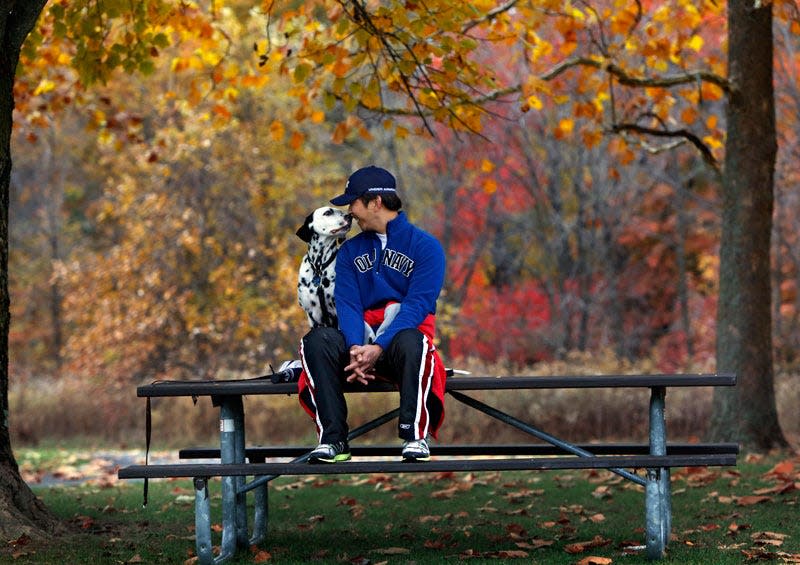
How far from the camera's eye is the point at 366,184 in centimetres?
633

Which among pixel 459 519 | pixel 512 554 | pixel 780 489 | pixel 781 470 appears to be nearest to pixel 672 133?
pixel 781 470

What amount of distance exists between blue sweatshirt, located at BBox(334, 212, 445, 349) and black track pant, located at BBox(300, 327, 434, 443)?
243 mm

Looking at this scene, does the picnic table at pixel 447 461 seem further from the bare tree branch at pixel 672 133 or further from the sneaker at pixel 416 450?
the bare tree branch at pixel 672 133

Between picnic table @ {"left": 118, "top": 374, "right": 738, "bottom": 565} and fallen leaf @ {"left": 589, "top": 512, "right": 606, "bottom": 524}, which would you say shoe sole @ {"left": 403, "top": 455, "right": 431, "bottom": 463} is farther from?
fallen leaf @ {"left": 589, "top": 512, "right": 606, "bottom": 524}

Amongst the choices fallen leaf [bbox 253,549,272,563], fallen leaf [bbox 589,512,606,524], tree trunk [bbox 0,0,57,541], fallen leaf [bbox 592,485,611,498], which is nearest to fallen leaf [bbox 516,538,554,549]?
fallen leaf [bbox 589,512,606,524]

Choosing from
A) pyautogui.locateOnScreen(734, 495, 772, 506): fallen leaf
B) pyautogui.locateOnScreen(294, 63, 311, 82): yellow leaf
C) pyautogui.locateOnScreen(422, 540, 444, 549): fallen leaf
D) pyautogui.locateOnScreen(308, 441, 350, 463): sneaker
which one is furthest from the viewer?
pyautogui.locateOnScreen(294, 63, 311, 82): yellow leaf

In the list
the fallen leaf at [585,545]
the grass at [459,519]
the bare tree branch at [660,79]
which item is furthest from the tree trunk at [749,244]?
the fallen leaf at [585,545]

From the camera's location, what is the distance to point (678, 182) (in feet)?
70.0

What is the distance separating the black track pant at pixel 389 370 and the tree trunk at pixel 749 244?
19.5 ft

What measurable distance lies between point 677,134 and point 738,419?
9.23 ft

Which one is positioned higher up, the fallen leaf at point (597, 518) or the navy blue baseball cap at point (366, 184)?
the navy blue baseball cap at point (366, 184)

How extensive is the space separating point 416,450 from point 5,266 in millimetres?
3171

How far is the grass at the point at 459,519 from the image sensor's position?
6.21m

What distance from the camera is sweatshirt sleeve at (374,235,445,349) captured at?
5.98 m
